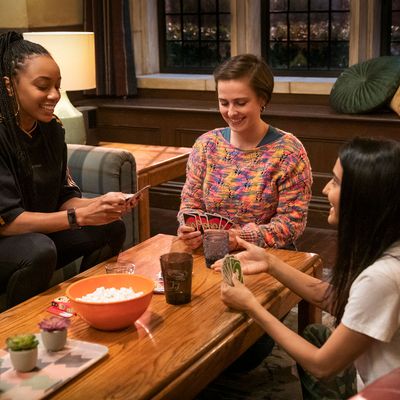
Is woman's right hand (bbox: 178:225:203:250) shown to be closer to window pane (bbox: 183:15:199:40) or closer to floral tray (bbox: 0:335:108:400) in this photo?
floral tray (bbox: 0:335:108:400)

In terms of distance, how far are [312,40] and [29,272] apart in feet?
11.1

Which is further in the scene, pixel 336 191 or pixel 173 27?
pixel 173 27

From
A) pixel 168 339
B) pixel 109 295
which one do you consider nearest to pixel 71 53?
pixel 109 295

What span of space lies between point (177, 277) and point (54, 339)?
1.43 feet

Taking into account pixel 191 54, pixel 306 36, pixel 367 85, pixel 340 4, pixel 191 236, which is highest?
pixel 340 4

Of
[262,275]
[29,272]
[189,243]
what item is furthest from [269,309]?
[29,272]

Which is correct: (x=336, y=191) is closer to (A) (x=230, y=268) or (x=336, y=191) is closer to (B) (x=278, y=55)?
(A) (x=230, y=268)

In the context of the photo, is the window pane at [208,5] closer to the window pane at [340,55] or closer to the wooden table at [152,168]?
the window pane at [340,55]

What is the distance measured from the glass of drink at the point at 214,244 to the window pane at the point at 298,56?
3.26 meters

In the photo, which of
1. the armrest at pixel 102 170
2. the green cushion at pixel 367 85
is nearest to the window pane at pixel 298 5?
the green cushion at pixel 367 85

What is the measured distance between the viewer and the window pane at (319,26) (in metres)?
5.32

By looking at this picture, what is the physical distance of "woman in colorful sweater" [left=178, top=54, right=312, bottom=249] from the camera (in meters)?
2.70

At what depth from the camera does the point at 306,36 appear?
5410 millimetres

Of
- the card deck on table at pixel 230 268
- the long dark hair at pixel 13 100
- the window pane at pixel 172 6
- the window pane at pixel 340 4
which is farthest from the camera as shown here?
the window pane at pixel 172 6
